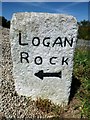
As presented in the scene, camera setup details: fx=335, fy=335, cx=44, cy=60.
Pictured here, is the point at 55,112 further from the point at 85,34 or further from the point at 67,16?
the point at 85,34

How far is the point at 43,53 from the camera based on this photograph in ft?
17.8

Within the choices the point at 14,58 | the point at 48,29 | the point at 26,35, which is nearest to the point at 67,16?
the point at 48,29

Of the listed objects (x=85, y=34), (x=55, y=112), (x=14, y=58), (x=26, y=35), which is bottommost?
(x=55, y=112)

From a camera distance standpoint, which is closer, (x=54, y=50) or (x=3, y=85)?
(x=54, y=50)

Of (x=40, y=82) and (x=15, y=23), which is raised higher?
(x=15, y=23)

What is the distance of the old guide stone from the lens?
17.3 feet

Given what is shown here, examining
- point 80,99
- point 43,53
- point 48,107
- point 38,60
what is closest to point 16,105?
point 48,107

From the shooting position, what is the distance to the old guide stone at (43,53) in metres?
5.29

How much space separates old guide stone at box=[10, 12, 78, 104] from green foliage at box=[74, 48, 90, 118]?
15.0 inches

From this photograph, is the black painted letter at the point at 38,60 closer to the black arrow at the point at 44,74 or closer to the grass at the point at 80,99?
the black arrow at the point at 44,74

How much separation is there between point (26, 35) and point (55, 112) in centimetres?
134

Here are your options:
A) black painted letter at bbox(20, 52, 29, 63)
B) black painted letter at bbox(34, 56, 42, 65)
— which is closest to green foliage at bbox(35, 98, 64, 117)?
black painted letter at bbox(34, 56, 42, 65)

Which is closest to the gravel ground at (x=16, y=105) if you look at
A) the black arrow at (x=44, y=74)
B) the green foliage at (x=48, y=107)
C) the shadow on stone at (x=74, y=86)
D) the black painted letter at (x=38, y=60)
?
the green foliage at (x=48, y=107)

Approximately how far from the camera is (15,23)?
17.3 feet
